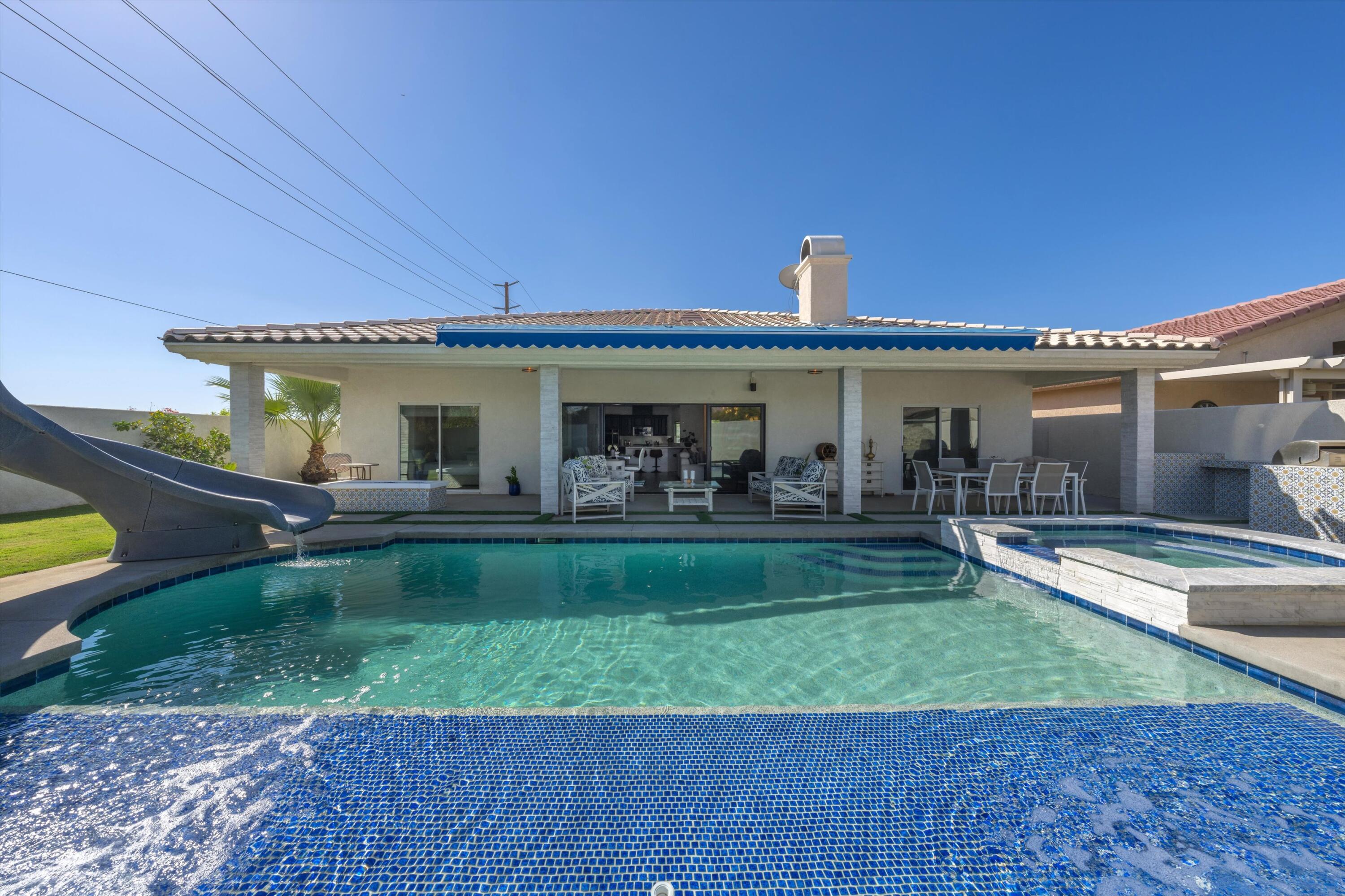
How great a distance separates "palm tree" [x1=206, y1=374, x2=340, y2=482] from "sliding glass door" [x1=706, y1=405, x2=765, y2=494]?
1215 centimetres

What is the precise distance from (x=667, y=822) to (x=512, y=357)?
34.3 feet

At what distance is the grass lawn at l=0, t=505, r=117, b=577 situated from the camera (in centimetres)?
804

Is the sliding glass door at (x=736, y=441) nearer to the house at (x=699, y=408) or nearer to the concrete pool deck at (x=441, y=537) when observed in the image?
the house at (x=699, y=408)

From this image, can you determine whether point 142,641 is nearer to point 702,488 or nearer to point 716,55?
point 702,488

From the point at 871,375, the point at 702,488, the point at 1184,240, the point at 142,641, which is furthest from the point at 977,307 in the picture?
the point at 142,641

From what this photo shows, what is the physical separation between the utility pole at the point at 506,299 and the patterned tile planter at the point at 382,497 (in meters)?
28.1

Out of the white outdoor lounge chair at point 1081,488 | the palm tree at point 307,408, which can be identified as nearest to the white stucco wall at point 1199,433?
the white outdoor lounge chair at point 1081,488

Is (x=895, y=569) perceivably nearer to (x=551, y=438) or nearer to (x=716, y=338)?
(x=716, y=338)

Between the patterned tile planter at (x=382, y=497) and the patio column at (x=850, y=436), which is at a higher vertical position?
the patio column at (x=850, y=436)

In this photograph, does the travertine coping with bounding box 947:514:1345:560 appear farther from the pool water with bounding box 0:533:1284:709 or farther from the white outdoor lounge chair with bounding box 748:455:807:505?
the white outdoor lounge chair with bounding box 748:455:807:505

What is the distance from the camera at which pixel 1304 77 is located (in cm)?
1828

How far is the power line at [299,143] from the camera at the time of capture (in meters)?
14.0

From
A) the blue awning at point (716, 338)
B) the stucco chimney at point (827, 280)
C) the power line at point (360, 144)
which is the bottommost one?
the blue awning at point (716, 338)

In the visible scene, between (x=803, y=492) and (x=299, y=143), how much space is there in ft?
72.4
